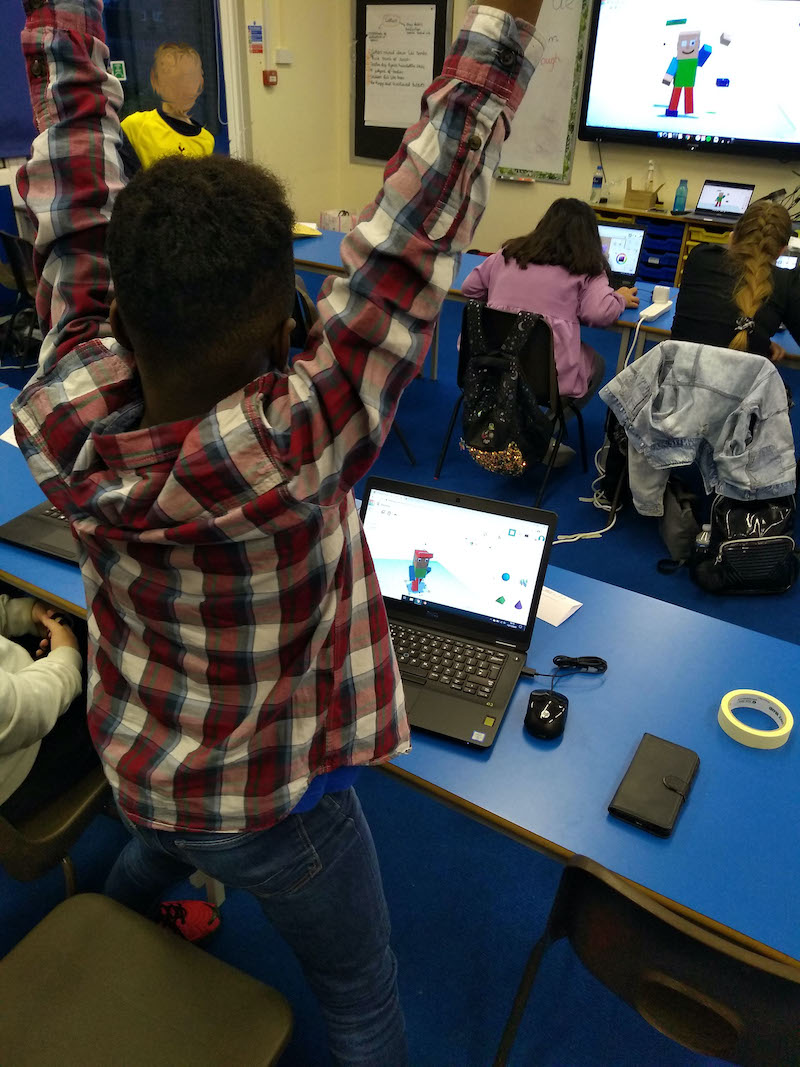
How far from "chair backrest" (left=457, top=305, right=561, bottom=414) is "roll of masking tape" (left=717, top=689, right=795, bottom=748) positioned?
6.28 feet

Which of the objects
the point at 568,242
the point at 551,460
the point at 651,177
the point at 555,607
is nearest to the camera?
the point at 555,607

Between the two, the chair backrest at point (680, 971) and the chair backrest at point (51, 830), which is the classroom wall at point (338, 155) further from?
the chair backrest at point (680, 971)

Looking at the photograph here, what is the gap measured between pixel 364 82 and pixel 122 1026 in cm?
657

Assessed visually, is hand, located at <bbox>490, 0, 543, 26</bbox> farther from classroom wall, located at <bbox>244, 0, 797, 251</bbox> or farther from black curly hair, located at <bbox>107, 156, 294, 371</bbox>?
classroom wall, located at <bbox>244, 0, 797, 251</bbox>

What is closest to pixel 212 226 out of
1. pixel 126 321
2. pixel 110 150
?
pixel 126 321

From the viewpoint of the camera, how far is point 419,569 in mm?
1438

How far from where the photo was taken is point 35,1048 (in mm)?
1020

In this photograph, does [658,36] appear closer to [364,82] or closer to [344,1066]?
[364,82]

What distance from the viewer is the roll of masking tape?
1194 mm

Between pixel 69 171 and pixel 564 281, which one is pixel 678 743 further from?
pixel 564 281

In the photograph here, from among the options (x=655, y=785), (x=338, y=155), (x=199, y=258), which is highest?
(x=199, y=258)

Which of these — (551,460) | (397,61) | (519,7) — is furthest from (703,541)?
(397,61)

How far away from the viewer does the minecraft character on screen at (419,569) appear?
143cm

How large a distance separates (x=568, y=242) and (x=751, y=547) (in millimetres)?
1373
